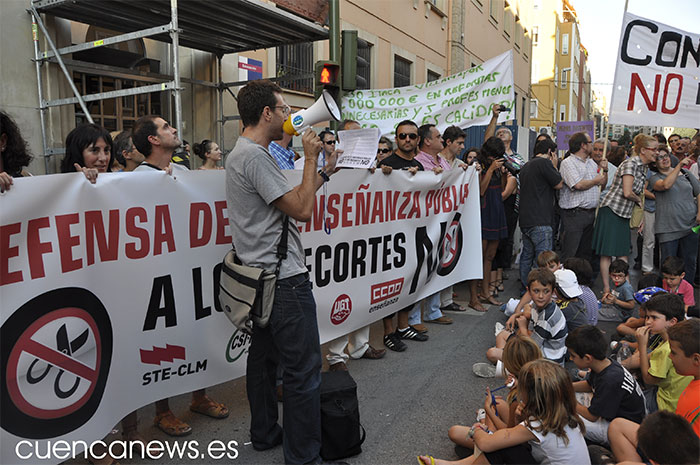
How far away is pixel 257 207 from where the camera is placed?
→ 274cm

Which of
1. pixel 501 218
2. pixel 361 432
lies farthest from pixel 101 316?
pixel 501 218

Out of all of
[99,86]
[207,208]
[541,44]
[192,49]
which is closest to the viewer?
[207,208]

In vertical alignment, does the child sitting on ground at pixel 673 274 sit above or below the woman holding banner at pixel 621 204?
→ below

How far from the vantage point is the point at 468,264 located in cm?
618

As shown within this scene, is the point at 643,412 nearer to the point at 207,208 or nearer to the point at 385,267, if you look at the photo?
the point at 385,267

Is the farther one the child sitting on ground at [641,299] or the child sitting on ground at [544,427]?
the child sitting on ground at [641,299]

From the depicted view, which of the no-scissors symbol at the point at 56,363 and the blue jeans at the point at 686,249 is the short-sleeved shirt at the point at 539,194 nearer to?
the blue jeans at the point at 686,249

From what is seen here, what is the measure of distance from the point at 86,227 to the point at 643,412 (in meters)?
3.12

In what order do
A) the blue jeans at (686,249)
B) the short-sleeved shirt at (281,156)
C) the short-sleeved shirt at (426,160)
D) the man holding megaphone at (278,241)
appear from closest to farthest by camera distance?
the man holding megaphone at (278,241) → the short-sleeved shirt at (281,156) → the short-sleeved shirt at (426,160) → the blue jeans at (686,249)

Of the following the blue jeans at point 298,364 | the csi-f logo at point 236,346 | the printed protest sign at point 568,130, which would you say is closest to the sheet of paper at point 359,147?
the blue jeans at point 298,364

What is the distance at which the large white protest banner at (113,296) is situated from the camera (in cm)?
250

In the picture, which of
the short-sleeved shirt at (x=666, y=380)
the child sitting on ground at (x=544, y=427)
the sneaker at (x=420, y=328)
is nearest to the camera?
the child sitting on ground at (x=544, y=427)

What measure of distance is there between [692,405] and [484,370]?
1.80 metres

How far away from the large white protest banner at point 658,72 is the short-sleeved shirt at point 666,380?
399 centimetres
